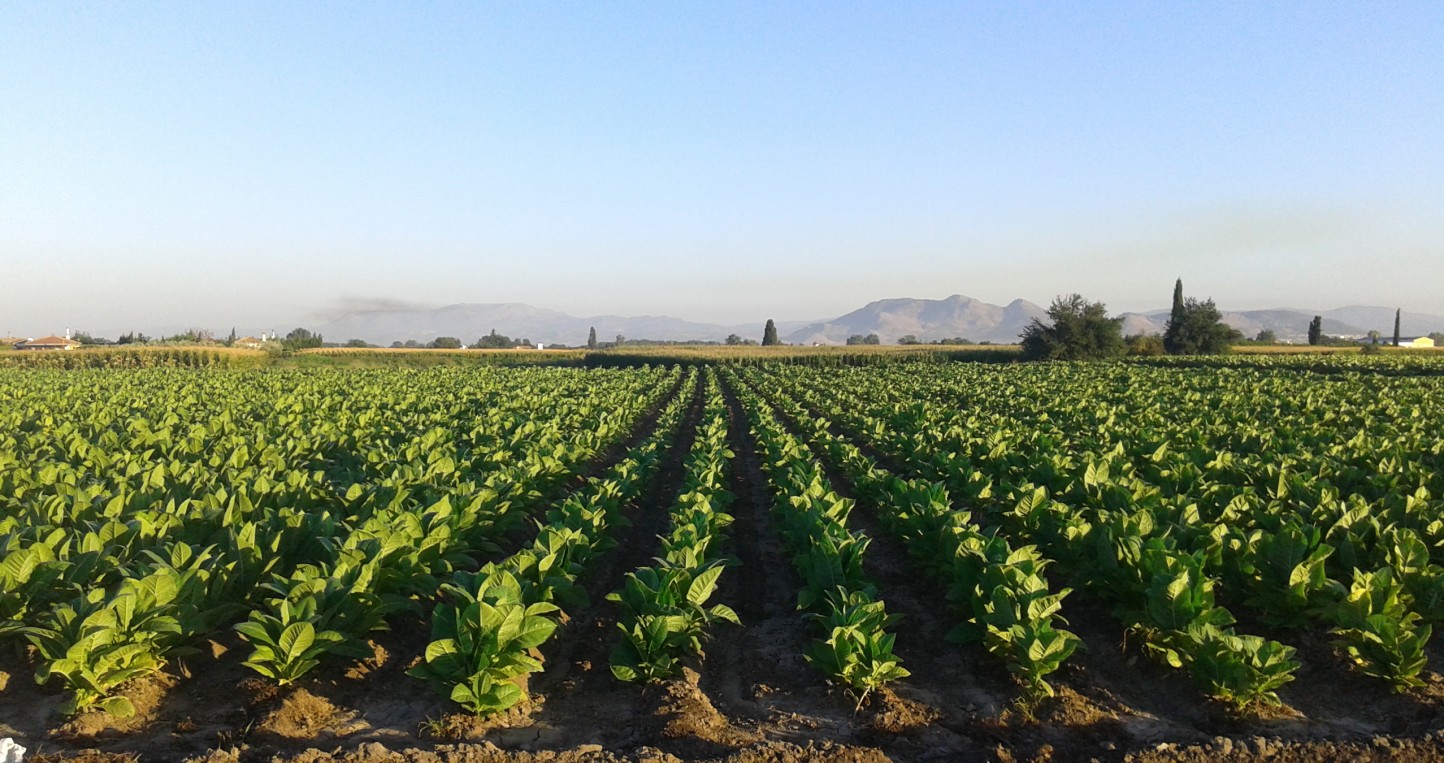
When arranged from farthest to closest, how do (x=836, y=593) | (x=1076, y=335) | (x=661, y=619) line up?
(x=1076, y=335) < (x=836, y=593) < (x=661, y=619)

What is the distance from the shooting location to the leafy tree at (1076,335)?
5881 cm

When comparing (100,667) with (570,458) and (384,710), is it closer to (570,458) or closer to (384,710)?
(384,710)

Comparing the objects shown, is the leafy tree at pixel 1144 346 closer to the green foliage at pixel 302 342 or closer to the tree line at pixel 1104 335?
the tree line at pixel 1104 335

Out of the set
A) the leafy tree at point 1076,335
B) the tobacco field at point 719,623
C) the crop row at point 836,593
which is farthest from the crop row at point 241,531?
the leafy tree at point 1076,335

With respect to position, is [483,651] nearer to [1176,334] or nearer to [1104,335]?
[1104,335]

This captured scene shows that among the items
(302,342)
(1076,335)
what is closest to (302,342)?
(302,342)

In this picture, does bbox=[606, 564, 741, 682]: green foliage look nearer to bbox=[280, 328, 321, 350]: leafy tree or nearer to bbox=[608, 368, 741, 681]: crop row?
bbox=[608, 368, 741, 681]: crop row

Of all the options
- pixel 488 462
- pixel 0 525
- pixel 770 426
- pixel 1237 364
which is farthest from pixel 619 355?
pixel 0 525

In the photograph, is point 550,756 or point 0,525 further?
point 0,525

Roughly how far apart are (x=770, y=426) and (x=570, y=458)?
5119 mm

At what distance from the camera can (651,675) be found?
4.74m

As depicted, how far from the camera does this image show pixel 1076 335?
194ft

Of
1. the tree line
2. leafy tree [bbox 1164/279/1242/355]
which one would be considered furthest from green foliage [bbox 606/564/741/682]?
leafy tree [bbox 1164/279/1242/355]

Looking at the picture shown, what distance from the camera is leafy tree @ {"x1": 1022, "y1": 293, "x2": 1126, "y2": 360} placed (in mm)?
58812
